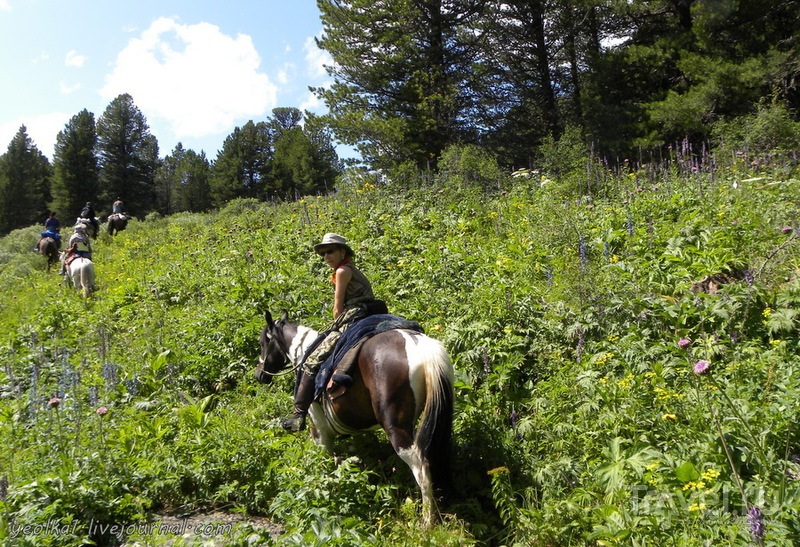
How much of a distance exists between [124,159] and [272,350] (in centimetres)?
6197

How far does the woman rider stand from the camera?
498 cm

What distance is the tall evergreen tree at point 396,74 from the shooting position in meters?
19.2

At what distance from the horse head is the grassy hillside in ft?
1.78

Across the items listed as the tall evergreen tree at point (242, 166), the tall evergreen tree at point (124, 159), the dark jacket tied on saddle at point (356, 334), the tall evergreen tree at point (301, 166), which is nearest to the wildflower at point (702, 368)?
the dark jacket tied on saddle at point (356, 334)

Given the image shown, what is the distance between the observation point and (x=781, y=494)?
2.89 meters

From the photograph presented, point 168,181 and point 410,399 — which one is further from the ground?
point 168,181

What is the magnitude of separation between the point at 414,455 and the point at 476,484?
92cm

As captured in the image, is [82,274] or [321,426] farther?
[82,274]

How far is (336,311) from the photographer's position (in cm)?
509

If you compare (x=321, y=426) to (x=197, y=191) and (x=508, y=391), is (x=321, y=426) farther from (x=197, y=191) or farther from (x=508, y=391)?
(x=197, y=191)

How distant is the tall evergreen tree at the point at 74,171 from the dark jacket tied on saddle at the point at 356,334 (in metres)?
61.5

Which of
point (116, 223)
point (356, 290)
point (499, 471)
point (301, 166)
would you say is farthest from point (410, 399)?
point (301, 166)

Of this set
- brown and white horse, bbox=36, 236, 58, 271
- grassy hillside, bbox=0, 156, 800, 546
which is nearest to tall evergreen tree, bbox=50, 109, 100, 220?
brown and white horse, bbox=36, 236, 58, 271

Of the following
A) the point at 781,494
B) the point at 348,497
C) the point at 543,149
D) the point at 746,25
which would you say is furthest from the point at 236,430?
the point at 746,25
